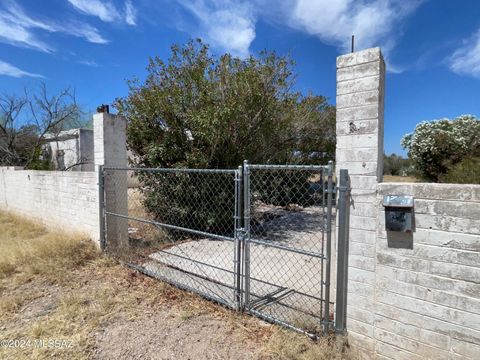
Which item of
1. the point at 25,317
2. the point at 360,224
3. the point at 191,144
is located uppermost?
the point at 191,144

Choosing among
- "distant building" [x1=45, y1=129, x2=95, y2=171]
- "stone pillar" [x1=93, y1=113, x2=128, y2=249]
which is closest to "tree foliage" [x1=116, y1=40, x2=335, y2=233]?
"stone pillar" [x1=93, y1=113, x2=128, y2=249]

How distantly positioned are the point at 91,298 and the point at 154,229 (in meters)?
3.29

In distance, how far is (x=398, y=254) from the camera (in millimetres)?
2301

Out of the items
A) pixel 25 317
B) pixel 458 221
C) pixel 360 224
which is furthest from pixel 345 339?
pixel 25 317

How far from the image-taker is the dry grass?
8.96 feet

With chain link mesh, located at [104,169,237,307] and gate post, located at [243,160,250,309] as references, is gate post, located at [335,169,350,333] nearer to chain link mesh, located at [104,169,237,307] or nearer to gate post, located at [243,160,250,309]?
gate post, located at [243,160,250,309]

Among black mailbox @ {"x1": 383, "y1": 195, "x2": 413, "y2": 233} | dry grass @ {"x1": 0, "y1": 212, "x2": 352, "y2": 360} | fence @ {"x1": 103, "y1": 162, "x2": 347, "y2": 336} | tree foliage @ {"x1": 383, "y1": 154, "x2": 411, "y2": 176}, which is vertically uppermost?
tree foliage @ {"x1": 383, "y1": 154, "x2": 411, "y2": 176}

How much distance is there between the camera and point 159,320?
3.28 m

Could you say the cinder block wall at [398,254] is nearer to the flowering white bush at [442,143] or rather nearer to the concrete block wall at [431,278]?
the concrete block wall at [431,278]

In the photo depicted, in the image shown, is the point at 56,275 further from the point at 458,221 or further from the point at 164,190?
the point at 458,221

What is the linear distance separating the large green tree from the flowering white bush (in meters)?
15.5

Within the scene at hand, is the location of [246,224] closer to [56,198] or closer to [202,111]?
[202,111]

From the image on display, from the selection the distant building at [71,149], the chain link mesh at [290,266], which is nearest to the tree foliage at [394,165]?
the chain link mesh at [290,266]

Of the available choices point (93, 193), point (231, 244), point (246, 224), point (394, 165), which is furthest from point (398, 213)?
point (394, 165)
